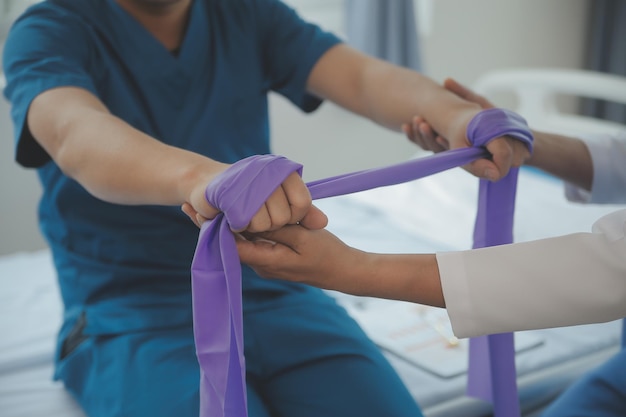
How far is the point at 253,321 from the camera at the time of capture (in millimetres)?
1216

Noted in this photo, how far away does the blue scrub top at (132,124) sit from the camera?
120 cm

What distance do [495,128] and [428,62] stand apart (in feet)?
7.45

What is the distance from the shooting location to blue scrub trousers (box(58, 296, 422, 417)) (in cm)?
108

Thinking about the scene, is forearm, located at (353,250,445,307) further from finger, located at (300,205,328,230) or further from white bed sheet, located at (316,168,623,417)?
white bed sheet, located at (316,168,623,417)

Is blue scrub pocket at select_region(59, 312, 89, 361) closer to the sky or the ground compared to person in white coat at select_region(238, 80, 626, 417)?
closer to the ground

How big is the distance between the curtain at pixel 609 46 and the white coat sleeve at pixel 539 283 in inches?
114

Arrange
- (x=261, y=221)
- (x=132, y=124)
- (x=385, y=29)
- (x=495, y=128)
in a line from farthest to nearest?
(x=385, y=29) → (x=132, y=124) → (x=495, y=128) → (x=261, y=221)

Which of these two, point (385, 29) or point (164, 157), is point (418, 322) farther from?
point (385, 29)

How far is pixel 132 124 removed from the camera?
1.25 m

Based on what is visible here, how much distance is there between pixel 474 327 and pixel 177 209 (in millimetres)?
553

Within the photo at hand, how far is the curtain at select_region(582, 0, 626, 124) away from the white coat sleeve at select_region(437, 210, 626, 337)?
289 centimetres

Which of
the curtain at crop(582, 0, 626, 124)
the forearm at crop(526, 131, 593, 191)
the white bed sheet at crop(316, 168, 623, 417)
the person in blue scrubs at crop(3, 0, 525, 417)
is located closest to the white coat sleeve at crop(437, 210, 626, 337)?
the person in blue scrubs at crop(3, 0, 525, 417)

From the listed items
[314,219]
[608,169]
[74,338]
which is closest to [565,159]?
[608,169]

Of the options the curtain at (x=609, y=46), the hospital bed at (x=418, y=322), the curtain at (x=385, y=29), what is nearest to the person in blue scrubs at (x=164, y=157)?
the hospital bed at (x=418, y=322)
